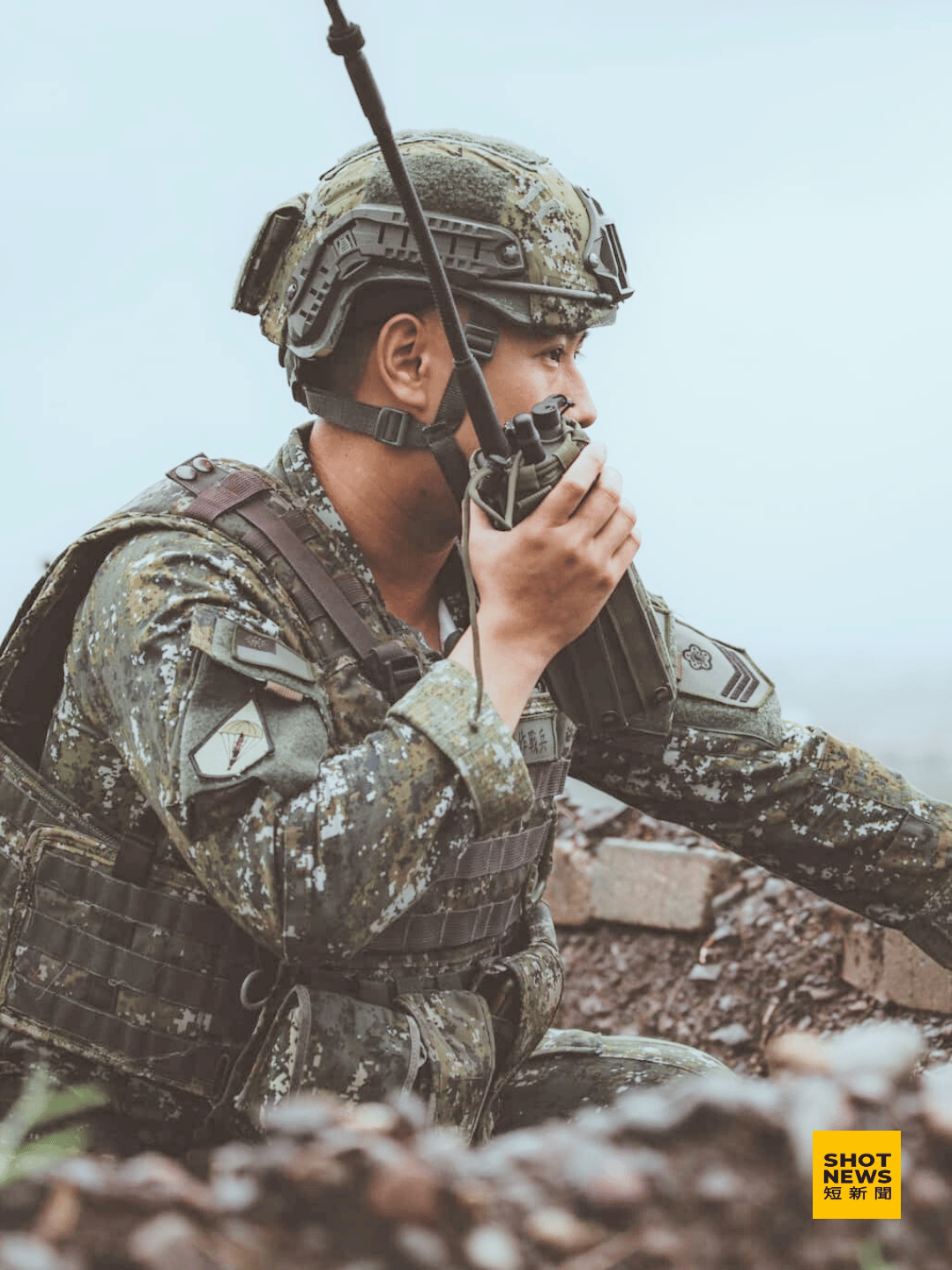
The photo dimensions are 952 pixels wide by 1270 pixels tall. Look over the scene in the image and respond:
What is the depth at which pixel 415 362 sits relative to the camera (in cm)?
285

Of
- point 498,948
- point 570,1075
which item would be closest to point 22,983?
point 498,948

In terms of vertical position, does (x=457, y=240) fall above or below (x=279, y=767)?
above

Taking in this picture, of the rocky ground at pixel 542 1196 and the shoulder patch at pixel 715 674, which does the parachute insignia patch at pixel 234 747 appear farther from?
the shoulder patch at pixel 715 674

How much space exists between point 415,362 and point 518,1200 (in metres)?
1.89

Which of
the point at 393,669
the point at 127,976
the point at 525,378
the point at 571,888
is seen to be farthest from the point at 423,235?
the point at 571,888

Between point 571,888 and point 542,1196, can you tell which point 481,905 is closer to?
point 542,1196

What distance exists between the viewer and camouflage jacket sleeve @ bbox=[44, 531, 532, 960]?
2.22 m

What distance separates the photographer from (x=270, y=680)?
233cm

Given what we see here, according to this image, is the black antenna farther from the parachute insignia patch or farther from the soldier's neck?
the parachute insignia patch

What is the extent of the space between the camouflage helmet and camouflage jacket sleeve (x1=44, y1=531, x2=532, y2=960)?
72cm

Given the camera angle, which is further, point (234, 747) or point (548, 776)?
point (548, 776)

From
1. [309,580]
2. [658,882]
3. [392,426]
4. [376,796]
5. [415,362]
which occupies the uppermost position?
[415,362]

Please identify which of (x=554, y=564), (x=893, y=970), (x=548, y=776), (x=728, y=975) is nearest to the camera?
(x=554, y=564)

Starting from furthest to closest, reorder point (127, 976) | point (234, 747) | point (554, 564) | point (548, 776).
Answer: point (548, 776), point (127, 976), point (554, 564), point (234, 747)
